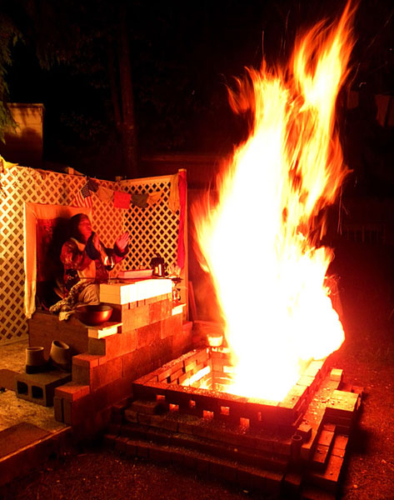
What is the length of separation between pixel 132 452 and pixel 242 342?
6.73 ft

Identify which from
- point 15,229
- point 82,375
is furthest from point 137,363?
point 15,229

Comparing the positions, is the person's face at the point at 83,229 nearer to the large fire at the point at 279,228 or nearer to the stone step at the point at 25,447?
the large fire at the point at 279,228

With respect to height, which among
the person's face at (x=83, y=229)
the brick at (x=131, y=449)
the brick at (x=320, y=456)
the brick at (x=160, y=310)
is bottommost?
the brick at (x=131, y=449)

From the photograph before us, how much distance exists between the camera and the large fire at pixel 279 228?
491cm

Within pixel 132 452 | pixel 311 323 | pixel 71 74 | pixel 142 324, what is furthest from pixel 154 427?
pixel 71 74

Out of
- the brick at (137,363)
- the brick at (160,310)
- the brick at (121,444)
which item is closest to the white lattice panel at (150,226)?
the brick at (160,310)

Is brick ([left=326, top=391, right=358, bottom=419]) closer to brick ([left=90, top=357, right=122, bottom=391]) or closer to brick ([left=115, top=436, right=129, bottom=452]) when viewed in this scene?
brick ([left=115, top=436, right=129, bottom=452])

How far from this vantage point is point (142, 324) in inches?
160

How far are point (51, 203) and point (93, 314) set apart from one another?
12.3 feet

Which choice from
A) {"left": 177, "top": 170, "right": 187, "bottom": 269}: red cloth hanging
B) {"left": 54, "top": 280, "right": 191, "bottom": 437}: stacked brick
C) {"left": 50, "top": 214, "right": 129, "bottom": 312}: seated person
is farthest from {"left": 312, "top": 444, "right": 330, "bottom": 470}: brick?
{"left": 177, "top": 170, "right": 187, "bottom": 269}: red cloth hanging

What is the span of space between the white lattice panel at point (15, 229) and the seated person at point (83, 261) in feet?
3.32

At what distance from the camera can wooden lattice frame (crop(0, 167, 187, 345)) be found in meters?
6.09

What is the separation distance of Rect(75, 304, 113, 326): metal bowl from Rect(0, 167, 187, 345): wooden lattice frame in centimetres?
318

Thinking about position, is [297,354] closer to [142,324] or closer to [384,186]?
[142,324]
